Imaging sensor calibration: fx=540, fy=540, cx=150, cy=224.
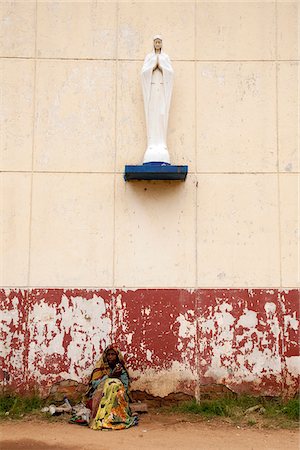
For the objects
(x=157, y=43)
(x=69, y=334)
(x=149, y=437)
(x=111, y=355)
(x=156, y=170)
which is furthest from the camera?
(x=157, y=43)

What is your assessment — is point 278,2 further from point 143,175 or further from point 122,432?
point 122,432

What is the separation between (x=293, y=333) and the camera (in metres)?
5.78

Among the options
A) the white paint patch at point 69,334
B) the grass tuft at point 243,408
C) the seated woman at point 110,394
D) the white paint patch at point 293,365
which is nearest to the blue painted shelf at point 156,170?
the white paint patch at point 69,334

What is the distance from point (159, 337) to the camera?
5754 millimetres

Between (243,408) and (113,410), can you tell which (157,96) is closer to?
(113,410)

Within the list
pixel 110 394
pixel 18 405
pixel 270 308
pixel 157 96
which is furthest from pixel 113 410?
pixel 157 96

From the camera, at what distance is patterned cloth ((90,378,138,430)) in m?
4.96

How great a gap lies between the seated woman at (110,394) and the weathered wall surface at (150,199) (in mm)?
274

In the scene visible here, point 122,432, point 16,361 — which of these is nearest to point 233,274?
point 122,432

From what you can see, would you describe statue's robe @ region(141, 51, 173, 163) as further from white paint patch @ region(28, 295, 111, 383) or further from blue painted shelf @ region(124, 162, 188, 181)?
white paint patch @ region(28, 295, 111, 383)

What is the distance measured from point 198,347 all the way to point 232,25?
12.0 ft

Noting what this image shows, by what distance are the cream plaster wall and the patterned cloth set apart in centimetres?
114

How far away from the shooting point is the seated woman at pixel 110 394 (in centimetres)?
500

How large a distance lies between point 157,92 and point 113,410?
3.35 meters
